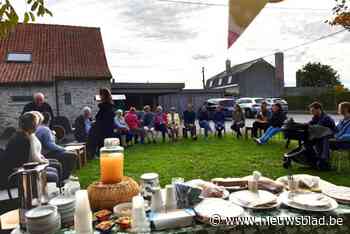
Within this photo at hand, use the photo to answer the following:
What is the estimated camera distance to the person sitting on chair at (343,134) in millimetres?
5477

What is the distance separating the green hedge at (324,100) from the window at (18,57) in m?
21.7

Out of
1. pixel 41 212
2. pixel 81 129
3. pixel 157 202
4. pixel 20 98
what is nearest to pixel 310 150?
pixel 157 202

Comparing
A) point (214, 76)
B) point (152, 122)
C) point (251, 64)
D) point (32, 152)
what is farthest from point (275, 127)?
point (214, 76)

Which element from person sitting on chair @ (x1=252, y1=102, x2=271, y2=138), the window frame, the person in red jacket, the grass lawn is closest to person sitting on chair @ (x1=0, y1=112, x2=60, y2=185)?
the grass lawn

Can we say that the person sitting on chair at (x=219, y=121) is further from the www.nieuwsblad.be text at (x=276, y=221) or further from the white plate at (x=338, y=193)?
the www.nieuwsblad.be text at (x=276, y=221)

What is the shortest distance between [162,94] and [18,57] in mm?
10509

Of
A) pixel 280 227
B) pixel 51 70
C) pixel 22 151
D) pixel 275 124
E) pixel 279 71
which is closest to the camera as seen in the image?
pixel 280 227

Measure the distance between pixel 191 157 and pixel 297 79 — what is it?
41346 millimetres

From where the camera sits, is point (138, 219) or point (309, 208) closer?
point (138, 219)

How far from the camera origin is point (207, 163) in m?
6.43


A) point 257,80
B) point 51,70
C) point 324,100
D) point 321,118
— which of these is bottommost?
point 321,118

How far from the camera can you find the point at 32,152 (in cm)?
355

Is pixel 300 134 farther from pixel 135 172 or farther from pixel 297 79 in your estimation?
pixel 297 79

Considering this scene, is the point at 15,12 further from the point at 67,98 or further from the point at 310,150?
the point at 67,98
